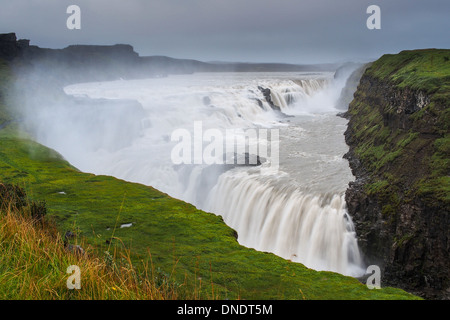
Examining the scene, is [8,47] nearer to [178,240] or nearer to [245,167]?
[245,167]

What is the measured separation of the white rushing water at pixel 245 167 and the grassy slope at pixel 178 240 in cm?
189

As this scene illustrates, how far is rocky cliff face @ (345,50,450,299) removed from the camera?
14.7 m

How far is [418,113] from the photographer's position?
21562 mm

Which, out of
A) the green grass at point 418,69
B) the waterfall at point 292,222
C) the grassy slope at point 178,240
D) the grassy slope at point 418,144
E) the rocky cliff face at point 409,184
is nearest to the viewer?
the grassy slope at point 178,240

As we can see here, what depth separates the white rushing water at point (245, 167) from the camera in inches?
734

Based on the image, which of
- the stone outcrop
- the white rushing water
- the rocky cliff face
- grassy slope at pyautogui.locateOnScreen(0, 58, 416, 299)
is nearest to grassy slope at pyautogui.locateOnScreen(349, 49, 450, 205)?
the rocky cliff face

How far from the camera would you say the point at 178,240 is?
9328mm

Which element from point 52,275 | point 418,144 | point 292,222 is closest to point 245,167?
point 292,222

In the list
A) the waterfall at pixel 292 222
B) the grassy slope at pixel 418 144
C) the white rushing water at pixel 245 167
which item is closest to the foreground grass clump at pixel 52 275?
the white rushing water at pixel 245 167

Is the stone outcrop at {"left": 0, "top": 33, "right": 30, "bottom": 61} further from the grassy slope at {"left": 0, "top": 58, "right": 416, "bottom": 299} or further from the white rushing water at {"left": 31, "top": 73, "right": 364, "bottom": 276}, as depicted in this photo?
the grassy slope at {"left": 0, "top": 58, "right": 416, "bottom": 299}

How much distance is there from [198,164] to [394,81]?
16569 millimetres

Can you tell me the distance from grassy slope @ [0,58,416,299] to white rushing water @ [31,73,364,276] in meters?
1.89

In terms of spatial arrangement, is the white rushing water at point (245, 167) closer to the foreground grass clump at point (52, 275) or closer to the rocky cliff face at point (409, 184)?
the rocky cliff face at point (409, 184)
